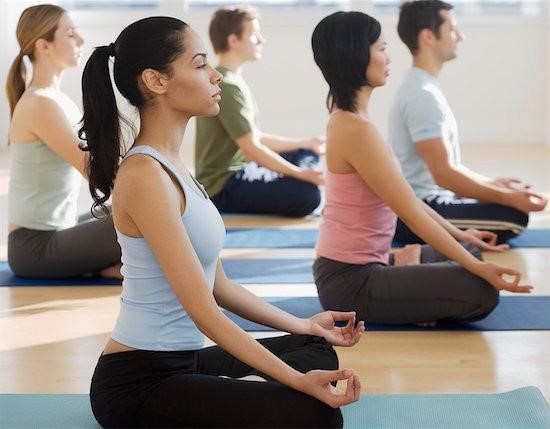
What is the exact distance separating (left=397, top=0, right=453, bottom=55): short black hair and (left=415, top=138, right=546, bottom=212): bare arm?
40 centimetres

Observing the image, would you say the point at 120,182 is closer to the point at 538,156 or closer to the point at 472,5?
the point at 538,156

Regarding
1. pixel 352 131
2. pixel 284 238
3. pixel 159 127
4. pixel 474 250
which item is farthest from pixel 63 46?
pixel 159 127

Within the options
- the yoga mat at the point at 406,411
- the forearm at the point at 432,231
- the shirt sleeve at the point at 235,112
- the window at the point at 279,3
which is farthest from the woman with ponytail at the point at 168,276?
the window at the point at 279,3

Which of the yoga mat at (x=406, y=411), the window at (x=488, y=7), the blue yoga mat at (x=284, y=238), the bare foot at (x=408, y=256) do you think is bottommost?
the blue yoga mat at (x=284, y=238)

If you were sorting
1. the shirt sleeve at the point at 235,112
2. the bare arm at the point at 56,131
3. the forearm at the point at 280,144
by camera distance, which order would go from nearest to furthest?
the bare arm at the point at 56,131 < the shirt sleeve at the point at 235,112 < the forearm at the point at 280,144

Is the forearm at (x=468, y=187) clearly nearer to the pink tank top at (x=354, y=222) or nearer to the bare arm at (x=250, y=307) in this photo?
the pink tank top at (x=354, y=222)

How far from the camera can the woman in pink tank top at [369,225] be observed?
2939mm

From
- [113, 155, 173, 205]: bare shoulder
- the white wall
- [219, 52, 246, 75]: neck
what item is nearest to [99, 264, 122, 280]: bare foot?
[219, 52, 246, 75]: neck

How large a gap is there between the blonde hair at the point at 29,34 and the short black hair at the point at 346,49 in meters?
1.05

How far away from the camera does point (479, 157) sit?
667cm

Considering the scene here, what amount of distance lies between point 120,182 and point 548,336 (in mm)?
1474

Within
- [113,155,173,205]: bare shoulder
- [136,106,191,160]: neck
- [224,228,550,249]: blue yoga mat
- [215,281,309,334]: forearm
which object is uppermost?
[136,106,191,160]: neck

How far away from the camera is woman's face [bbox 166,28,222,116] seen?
6.84 feet

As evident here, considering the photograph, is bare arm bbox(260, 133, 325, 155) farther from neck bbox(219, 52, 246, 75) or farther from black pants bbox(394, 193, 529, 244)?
black pants bbox(394, 193, 529, 244)
